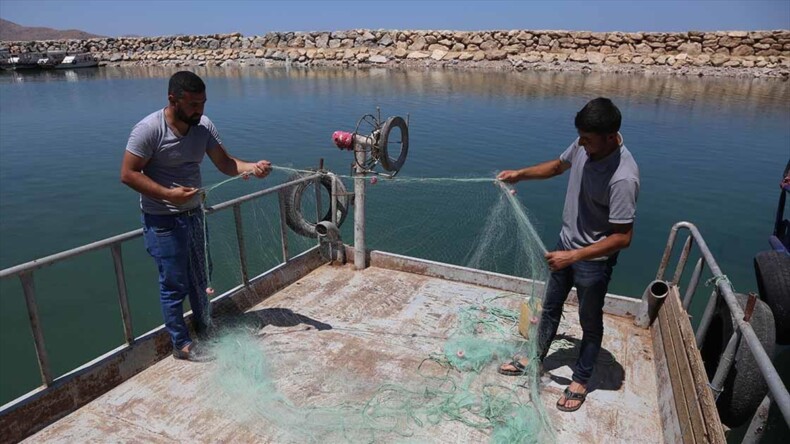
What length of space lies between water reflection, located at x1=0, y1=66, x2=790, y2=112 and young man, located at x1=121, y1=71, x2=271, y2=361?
22.1 m

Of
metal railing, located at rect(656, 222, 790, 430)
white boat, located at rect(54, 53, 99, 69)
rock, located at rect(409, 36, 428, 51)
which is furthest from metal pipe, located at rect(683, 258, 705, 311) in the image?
white boat, located at rect(54, 53, 99, 69)

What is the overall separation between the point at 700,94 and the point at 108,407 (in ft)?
89.5

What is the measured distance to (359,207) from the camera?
4.96 m

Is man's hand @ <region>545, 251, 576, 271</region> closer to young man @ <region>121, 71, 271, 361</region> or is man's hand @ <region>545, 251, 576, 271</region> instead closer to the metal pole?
young man @ <region>121, 71, 271, 361</region>

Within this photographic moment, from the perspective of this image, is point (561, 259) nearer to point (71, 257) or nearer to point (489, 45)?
point (71, 257)

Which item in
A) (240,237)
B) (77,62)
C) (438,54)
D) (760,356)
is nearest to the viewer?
(760,356)

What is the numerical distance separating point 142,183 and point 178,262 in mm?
622

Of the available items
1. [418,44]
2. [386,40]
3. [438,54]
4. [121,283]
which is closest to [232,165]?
[121,283]

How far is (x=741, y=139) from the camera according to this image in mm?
15953

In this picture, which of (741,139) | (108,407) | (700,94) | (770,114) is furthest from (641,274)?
(700,94)

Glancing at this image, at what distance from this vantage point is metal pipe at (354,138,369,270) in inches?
188

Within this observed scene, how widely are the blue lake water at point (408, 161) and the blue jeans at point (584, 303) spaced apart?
2.27m

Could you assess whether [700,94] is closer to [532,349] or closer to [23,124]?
[532,349]

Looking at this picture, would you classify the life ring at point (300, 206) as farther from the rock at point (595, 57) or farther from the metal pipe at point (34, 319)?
the rock at point (595, 57)
